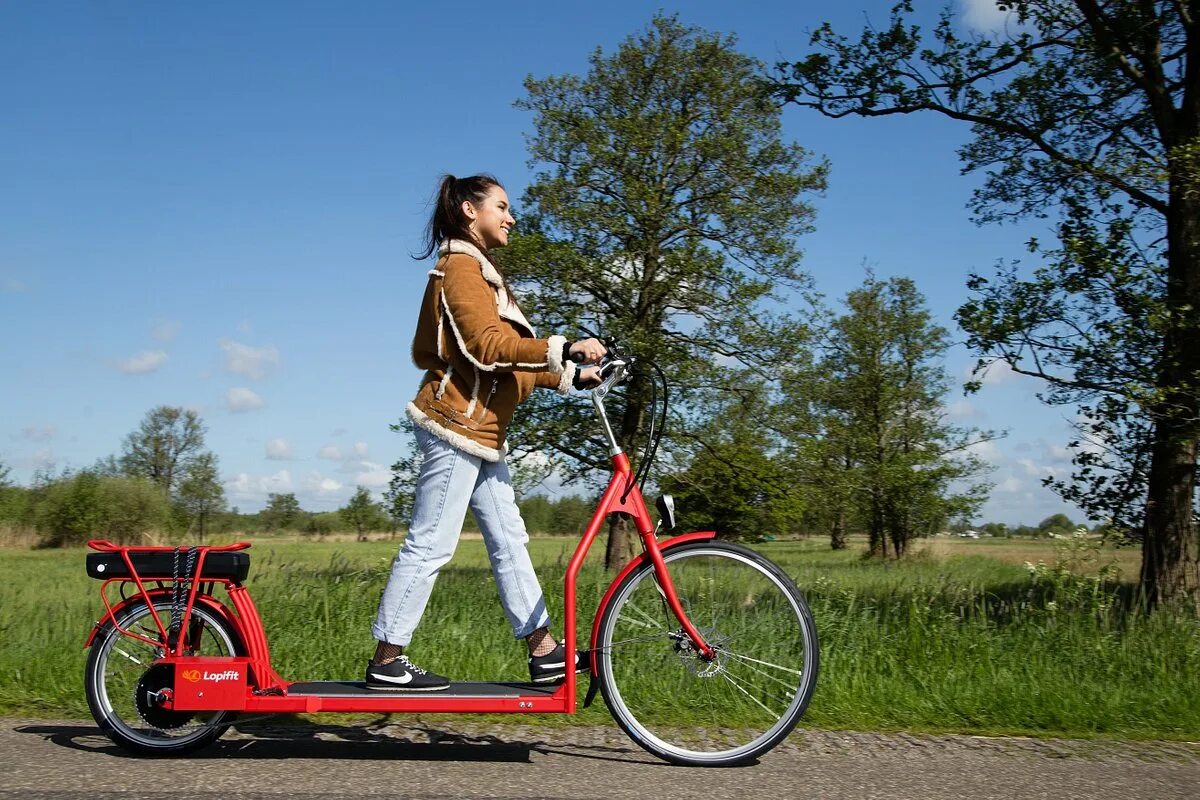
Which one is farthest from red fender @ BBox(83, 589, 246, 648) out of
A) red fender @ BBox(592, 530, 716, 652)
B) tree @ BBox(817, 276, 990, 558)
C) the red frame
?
tree @ BBox(817, 276, 990, 558)

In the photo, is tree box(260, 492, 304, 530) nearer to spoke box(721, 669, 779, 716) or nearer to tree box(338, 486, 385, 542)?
tree box(338, 486, 385, 542)

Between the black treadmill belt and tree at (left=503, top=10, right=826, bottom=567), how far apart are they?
13.4 m

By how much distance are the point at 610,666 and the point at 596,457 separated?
15149 mm

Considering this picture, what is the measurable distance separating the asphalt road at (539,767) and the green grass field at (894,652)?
0.26 meters

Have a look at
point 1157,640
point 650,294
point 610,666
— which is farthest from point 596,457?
point 610,666

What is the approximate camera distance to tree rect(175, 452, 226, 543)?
52031 mm

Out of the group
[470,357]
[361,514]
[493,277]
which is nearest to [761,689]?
[470,357]

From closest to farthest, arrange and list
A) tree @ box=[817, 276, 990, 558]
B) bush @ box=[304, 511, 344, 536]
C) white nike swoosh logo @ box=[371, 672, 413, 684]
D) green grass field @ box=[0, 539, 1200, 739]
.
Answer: white nike swoosh logo @ box=[371, 672, 413, 684] < green grass field @ box=[0, 539, 1200, 739] < tree @ box=[817, 276, 990, 558] < bush @ box=[304, 511, 344, 536]

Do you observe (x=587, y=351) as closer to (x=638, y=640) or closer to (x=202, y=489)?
(x=638, y=640)

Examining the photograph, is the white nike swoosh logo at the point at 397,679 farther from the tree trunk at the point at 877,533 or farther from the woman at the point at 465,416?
the tree trunk at the point at 877,533

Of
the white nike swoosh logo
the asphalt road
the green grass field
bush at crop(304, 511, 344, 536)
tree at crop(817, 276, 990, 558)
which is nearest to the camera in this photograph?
the asphalt road

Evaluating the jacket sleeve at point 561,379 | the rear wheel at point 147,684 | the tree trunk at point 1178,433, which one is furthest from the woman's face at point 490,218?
A: the tree trunk at point 1178,433

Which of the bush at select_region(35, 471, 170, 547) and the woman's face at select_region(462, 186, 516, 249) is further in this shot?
the bush at select_region(35, 471, 170, 547)

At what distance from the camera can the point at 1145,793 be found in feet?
10.6
